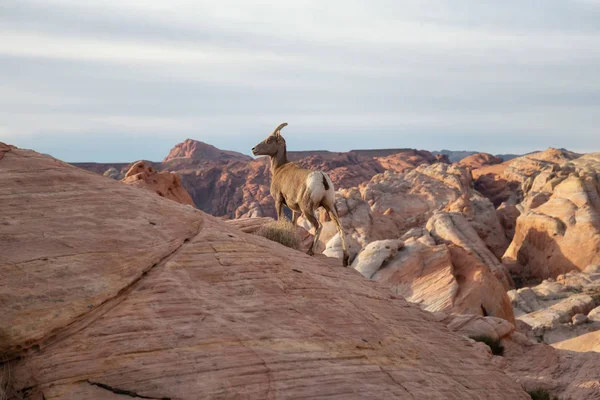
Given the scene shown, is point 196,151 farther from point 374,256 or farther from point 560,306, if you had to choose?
point 560,306

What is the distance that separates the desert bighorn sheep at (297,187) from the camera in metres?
14.0

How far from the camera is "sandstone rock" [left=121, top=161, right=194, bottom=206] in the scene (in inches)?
677

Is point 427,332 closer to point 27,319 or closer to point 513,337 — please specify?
point 27,319

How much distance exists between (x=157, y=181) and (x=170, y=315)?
1077 centimetres

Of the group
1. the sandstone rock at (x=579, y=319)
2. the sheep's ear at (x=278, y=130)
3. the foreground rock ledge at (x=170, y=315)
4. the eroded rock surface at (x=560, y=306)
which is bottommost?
the eroded rock surface at (x=560, y=306)

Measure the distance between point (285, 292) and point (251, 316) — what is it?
1.01m

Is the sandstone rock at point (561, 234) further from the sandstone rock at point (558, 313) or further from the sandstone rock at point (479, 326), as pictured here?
the sandstone rock at point (479, 326)

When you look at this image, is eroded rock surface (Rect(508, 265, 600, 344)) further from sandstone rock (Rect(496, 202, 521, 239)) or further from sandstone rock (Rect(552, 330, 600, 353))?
sandstone rock (Rect(496, 202, 521, 239))

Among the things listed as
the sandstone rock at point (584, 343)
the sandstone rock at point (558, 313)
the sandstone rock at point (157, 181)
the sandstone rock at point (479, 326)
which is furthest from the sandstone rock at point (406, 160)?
the sandstone rock at point (157, 181)

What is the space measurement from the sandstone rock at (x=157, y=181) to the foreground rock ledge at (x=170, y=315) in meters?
6.91

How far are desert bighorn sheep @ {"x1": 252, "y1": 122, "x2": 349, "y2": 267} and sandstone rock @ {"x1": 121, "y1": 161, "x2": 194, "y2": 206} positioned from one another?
2.82 meters

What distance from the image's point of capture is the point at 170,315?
7.32 m

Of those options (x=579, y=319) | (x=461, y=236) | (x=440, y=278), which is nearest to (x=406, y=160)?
(x=461, y=236)

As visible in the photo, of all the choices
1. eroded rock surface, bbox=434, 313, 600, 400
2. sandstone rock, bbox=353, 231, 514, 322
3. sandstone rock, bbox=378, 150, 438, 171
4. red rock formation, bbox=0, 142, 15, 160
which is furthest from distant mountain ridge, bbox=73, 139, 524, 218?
red rock formation, bbox=0, 142, 15, 160
